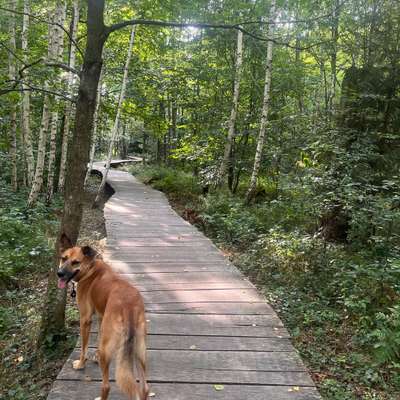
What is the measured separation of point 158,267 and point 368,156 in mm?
4994

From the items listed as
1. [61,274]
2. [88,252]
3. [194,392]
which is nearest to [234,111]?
[88,252]

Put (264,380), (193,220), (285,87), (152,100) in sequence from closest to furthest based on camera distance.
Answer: (264,380) < (193,220) < (285,87) < (152,100)

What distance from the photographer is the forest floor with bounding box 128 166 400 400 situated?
404 cm

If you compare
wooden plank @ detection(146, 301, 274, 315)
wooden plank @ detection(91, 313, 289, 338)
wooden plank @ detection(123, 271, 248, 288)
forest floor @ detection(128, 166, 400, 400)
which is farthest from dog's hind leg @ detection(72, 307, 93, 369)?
forest floor @ detection(128, 166, 400, 400)

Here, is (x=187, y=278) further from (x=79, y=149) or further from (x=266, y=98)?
(x=266, y=98)

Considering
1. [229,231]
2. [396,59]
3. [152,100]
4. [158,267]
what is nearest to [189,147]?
[152,100]

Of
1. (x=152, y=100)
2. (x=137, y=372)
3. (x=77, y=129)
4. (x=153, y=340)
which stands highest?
(x=152, y=100)

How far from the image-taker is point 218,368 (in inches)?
151

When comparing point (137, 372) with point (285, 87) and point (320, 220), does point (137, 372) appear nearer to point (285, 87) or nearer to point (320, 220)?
point (320, 220)

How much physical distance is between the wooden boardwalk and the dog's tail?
2.19 ft

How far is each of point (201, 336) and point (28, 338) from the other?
225 centimetres

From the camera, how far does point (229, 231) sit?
10.1m

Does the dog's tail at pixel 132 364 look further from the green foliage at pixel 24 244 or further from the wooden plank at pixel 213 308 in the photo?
the green foliage at pixel 24 244

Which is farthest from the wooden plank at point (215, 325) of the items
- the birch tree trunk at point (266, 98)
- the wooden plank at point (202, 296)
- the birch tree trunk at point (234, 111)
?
the birch tree trunk at point (234, 111)
